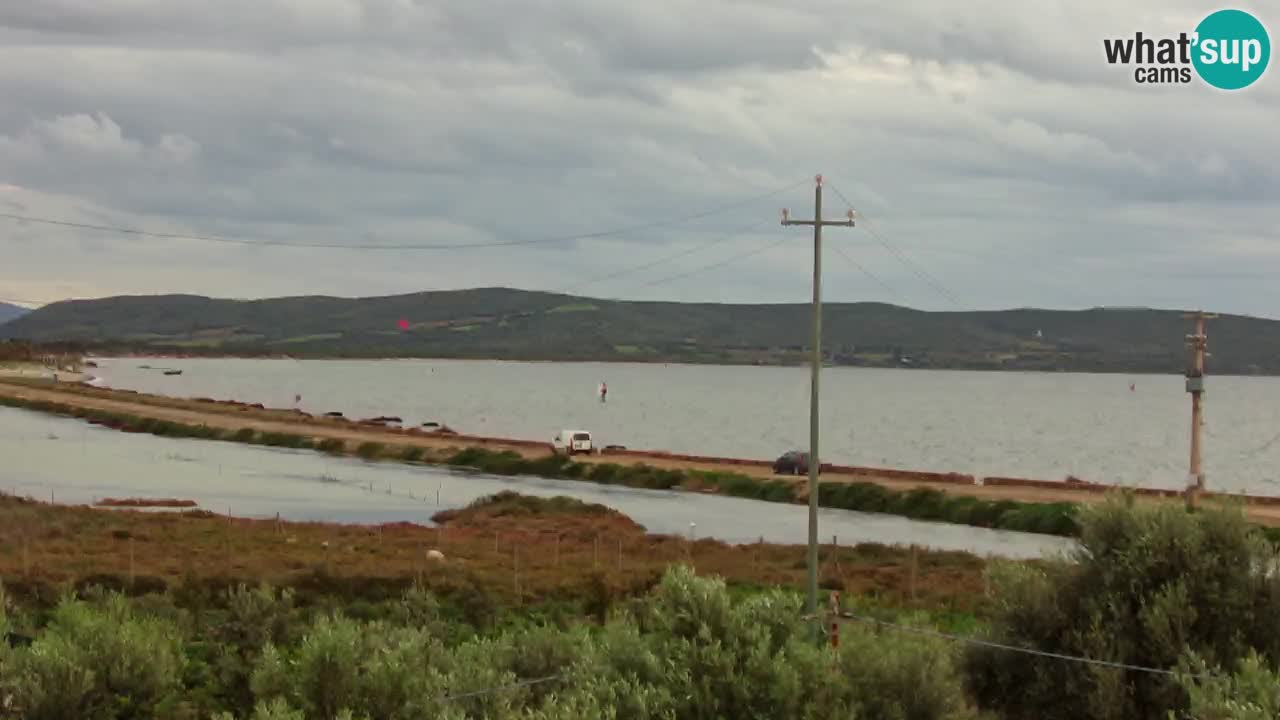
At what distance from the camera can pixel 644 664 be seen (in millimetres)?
20125

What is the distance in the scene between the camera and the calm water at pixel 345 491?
248ft

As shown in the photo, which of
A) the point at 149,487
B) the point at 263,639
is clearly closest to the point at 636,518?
the point at 149,487

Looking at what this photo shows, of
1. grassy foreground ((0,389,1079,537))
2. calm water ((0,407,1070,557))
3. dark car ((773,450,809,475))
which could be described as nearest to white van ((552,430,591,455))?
grassy foreground ((0,389,1079,537))

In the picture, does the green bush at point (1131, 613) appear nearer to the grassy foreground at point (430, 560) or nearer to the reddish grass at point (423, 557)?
the grassy foreground at point (430, 560)

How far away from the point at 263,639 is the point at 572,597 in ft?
45.8

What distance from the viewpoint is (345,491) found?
92.0 m

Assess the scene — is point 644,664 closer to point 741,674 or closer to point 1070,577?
point 741,674

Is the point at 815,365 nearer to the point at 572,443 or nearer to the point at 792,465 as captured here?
the point at 792,465

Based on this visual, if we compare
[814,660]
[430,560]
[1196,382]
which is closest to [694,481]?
[1196,382]

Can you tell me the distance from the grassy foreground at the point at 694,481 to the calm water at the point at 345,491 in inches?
77.0

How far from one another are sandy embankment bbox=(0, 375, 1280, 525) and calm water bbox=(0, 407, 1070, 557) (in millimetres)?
9023

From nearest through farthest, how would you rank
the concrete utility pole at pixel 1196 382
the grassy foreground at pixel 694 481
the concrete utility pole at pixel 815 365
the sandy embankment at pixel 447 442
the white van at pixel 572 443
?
the concrete utility pole at pixel 815 365, the concrete utility pole at pixel 1196 382, the grassy foreground at pixel 694 481, the sandy embankment at pixel 447 442, the white van at pixel 572 443

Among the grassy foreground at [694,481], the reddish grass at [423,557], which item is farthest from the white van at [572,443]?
the reddish grass at [423,557]

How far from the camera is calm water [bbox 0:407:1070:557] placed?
75.6 m
